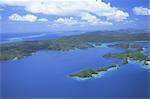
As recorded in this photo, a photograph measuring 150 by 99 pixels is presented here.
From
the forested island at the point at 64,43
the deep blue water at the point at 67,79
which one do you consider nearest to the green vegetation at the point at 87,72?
the deep blue water at the point at 67,79

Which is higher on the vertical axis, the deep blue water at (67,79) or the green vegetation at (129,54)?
the green vegetation at (129,54)

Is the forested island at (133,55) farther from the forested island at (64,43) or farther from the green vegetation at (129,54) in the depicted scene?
the forested island at (64,43)

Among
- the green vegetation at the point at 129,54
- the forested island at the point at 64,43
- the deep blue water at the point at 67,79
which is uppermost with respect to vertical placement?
the forested island at the point at 64,43

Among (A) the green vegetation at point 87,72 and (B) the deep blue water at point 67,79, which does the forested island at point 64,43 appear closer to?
(B) the deep blue water at point 67,79

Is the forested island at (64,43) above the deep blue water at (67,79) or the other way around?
above

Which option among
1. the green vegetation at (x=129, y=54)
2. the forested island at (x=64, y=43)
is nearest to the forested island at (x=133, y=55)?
the green vegetation at (x=129, y=54)

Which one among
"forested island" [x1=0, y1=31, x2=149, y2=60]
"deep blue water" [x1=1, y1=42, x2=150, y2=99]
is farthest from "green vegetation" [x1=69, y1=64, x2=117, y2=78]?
"forested island" [x1=0, y1=31, x2=149, y2=60]

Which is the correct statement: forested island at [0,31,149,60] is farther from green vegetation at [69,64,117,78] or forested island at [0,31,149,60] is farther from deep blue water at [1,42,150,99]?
green vegetation at [69,64,117,78]
